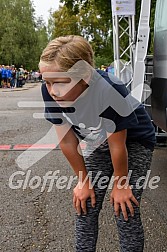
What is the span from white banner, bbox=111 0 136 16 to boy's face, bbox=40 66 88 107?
6074mm

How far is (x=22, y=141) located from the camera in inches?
273

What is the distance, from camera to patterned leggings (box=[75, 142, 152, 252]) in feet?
7.04

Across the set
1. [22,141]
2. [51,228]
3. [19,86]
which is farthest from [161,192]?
[19,86]

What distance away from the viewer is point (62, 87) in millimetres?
1871

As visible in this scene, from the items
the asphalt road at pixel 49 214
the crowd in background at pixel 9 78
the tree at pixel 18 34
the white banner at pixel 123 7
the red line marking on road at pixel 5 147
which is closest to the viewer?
the asphalt road at pixel 49 214

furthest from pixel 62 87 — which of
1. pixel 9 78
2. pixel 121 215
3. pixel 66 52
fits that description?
pixel 9 78

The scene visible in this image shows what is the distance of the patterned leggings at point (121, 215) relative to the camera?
2145mm

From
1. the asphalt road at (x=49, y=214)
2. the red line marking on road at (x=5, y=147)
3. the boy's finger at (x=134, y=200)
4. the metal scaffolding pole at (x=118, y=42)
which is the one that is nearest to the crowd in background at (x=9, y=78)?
the metal scaffolding pole at (x=118, y=42)

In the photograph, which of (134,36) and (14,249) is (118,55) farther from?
(14,249)

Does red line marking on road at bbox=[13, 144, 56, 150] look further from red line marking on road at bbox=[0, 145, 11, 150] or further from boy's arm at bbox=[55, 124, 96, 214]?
boy's arm at bbox=[55, 124, 96, 214]

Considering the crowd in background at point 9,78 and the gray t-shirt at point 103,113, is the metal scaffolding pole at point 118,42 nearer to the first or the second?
the gray t-shirt at point 103,113

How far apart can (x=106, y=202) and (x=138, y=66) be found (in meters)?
3.20

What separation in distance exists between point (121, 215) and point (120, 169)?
0.31 m

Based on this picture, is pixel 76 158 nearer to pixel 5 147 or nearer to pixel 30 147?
pixel 30 147
